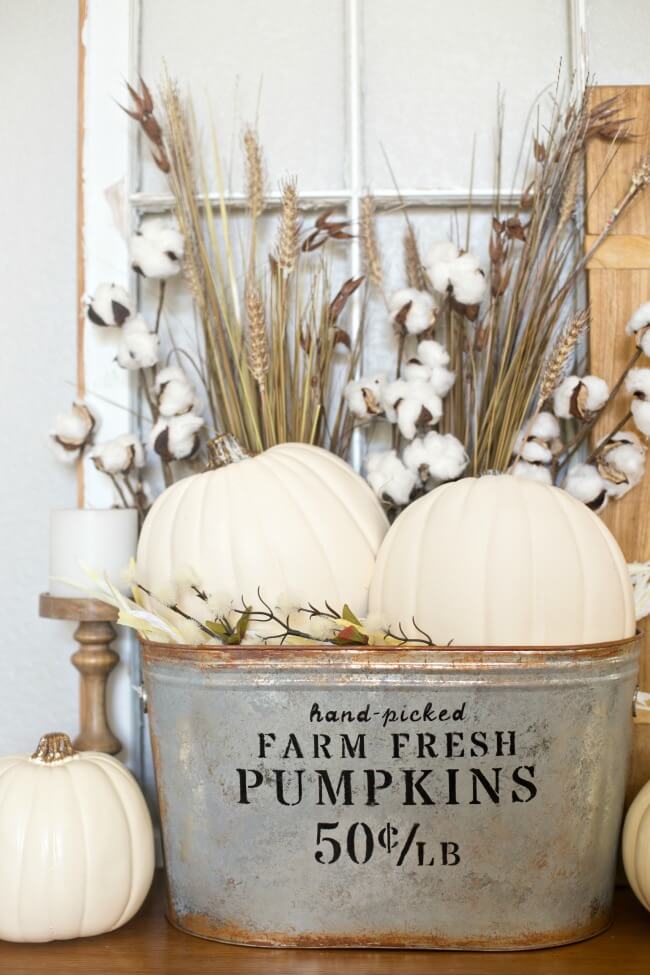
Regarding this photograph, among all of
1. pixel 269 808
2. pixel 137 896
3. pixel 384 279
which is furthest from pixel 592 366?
pixel 137 896

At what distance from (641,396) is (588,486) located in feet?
0.41

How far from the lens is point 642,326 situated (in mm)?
1147

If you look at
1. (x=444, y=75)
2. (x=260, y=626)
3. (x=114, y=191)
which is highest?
(x=444, y=75)

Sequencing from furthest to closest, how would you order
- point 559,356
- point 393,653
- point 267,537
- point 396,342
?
point 396,342 → point 559,356 → point 267,537 → point 393,653

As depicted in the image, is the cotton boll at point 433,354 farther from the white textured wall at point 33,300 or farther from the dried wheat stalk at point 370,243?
the white textured wall at point 33,300

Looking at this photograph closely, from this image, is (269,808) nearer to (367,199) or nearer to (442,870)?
(442,870)

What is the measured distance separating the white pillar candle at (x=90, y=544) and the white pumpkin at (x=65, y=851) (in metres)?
0.24

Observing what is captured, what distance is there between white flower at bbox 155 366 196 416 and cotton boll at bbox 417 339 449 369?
30 cm

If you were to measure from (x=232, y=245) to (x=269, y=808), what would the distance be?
2.55ft

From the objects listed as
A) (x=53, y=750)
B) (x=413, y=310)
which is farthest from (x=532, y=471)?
(x=53, y=750)

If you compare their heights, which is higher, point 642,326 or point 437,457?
point 642,326

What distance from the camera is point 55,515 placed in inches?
46.7

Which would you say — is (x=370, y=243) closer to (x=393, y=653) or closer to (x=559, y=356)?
(x=559, y=356)

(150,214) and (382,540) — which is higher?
(150,214)
